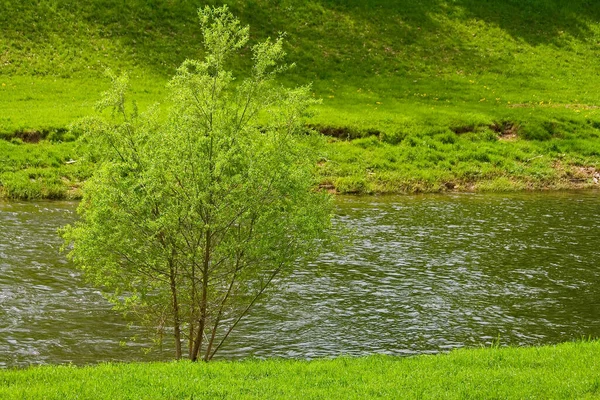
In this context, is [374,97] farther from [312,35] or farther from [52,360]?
[52,360]

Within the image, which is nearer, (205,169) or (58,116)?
(205,169)

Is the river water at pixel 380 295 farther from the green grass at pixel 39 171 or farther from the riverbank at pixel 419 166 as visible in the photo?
the riverbank at pixel 419 166

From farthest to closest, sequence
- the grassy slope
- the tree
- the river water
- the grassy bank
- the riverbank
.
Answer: the grassy slope → the riverbank → the river water → the tree → the grassy bank

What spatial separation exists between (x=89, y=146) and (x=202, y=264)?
401cm

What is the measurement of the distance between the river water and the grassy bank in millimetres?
2755

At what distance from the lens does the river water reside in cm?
2006

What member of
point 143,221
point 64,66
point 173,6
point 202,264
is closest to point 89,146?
point 143,221

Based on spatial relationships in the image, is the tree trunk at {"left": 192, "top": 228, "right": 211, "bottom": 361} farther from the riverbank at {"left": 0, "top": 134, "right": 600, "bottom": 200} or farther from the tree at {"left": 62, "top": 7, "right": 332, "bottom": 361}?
the riverbank at {"left": 0, "top": 134, "right": 600, "bottom": 200}

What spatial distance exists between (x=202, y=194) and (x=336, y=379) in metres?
5.03

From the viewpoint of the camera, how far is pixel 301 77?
5438 centimetres

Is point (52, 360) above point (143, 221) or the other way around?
the other way around

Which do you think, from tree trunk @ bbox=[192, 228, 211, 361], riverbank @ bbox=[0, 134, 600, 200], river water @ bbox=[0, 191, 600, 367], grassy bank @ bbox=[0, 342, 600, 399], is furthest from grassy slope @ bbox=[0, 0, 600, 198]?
grassy bank @ bbox=[0, 342, 600, 399]

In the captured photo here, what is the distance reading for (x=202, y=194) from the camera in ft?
54.1

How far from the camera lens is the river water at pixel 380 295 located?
65.8 feet
